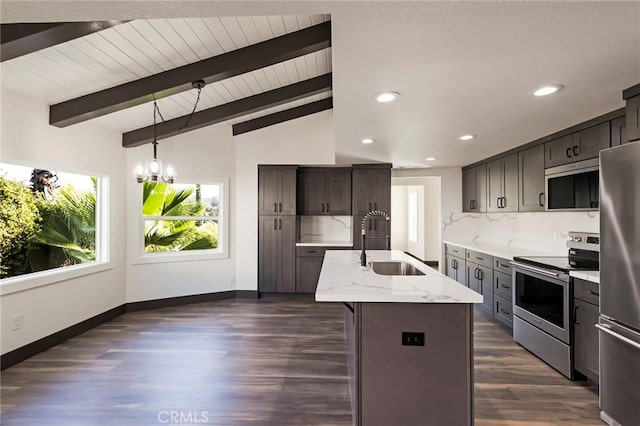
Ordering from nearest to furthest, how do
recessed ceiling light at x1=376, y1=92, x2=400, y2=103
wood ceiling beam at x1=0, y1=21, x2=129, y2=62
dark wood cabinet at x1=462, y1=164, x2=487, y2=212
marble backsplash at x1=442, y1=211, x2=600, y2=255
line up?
wood ceiling beam at x1=0, y1=21, x2=129, y2=62, recessed ceiling light at x1=376, y1=92, x2=400, y2=103, marble backsplash at x1=442, y1=211, x2=600, y2=255, dark wood cabinet at x1=462, y1=164, x2=487, y2=212

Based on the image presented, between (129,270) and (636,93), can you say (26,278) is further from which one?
(636,93)

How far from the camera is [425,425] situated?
1872mm

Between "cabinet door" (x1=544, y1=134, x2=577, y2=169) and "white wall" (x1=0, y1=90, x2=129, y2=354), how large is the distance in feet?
16.5

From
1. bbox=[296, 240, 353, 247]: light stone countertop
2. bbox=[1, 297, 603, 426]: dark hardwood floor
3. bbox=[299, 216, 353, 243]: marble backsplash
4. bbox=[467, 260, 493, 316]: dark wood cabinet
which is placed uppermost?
bbox=[299, 216, 353, 243]: marble backsplash

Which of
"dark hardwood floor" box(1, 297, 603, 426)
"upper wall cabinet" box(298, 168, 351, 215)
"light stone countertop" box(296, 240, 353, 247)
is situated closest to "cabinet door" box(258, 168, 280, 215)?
"upper wall cabinet" box(298, 168, 351, 215)

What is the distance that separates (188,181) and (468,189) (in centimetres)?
452

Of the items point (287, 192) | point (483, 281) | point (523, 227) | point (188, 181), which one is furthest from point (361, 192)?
point (188, 181)

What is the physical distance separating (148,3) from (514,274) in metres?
3.70

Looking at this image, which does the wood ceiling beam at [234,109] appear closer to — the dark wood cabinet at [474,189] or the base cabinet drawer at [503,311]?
the dark wood cabinet at [474,189]

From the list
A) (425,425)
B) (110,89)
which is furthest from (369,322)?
(110,89)

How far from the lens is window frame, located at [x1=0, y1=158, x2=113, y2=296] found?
303 cm

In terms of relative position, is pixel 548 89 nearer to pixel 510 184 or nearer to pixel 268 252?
pixel 510 184

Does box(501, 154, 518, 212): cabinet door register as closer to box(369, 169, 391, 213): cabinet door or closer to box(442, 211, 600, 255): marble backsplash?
box(442, 211, 600, 255): marble backsplash

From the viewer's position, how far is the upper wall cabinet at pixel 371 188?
5.69 metres
